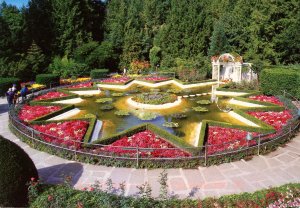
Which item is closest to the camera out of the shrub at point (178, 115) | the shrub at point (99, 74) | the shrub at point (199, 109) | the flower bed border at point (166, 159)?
the flower bed border at point (166, 159)

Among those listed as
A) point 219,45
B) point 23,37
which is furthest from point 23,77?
point 219,45

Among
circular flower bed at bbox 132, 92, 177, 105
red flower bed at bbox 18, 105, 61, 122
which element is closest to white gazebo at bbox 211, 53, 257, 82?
circular flower bed at bbox 132, 92, 177, 105

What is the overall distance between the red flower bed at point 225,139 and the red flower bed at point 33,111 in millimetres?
10380

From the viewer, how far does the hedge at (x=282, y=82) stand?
2225 centimetres

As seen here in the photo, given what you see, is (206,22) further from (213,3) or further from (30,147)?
(30,147)

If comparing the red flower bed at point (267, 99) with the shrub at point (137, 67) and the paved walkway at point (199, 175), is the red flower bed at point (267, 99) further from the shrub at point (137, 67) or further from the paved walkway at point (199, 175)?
the shrub at point (137, 67)

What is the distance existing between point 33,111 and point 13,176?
10.8 meters

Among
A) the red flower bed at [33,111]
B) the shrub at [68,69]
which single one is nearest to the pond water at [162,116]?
the red flower bed at [33,111]

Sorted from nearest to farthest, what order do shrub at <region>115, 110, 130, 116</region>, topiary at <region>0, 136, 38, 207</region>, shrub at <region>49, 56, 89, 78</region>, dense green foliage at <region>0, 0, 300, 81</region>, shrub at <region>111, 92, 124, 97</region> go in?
topiary at <region>0, 136, 38, 207</region> < shrub at <region>115, 110, 130, 116</region> < shrub at <region>111, 92, 124, 97</region> < dense green foliage at <region>0, 0, 300, 81</region> < shrub at <region>49, 56, 89, 78</region>

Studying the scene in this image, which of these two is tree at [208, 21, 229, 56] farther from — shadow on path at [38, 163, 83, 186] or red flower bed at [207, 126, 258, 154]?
shadow on path at [38, 163, 83, 186]

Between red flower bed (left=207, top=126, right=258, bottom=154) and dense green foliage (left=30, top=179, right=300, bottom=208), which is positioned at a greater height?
red flower bed (left=207, top=126, right=258, bottom=154)

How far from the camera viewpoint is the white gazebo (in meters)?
28.7

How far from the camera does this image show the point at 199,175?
11.3m

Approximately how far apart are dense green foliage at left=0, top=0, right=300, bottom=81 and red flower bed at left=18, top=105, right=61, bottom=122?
12.9m
